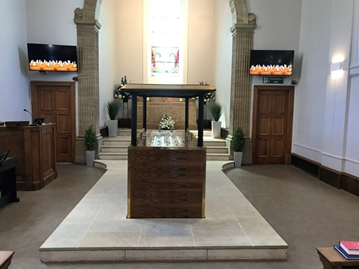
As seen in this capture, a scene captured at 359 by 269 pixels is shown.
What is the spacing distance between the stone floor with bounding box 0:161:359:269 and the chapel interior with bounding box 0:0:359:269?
0.02 meters

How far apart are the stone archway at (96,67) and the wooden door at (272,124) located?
29cm

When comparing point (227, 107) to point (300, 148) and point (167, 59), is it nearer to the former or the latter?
point (300, 148)

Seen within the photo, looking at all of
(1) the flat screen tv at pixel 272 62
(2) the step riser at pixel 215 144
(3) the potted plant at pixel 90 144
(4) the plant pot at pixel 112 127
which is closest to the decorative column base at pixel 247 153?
(2) the step riser at pixel 215 144

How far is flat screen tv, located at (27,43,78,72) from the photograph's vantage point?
6.25 metres

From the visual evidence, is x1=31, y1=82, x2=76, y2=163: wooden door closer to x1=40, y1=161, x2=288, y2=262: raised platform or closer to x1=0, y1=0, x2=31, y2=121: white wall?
x1=0, y1=0, x2=31, y2=121: white wall

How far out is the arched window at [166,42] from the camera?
10.4 metres

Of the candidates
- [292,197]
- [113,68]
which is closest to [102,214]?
[292,197]

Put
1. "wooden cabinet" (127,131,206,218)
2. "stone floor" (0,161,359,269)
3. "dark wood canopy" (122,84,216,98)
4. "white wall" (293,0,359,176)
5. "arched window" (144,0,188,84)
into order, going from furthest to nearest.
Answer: "arched window" (144,0,188,84)
"white wall" (293,0,359,176)
"wooden cabinet" (127,131,206,218)
"dark wood canopy" (122,84,216,98)
"stone floor" (0,161,359,269)

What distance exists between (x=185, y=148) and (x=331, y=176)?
364 centimetres

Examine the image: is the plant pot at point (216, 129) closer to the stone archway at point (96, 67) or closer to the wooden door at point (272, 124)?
the stone archway at point (96, 67)

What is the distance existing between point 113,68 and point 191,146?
7026 millimetres

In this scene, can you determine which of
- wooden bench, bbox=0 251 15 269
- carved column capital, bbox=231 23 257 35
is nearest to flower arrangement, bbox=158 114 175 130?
carved column capital, bbox=231 23 257 35

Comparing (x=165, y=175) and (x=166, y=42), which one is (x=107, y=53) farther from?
(x=165, y=175)

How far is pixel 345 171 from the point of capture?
5047 mm
